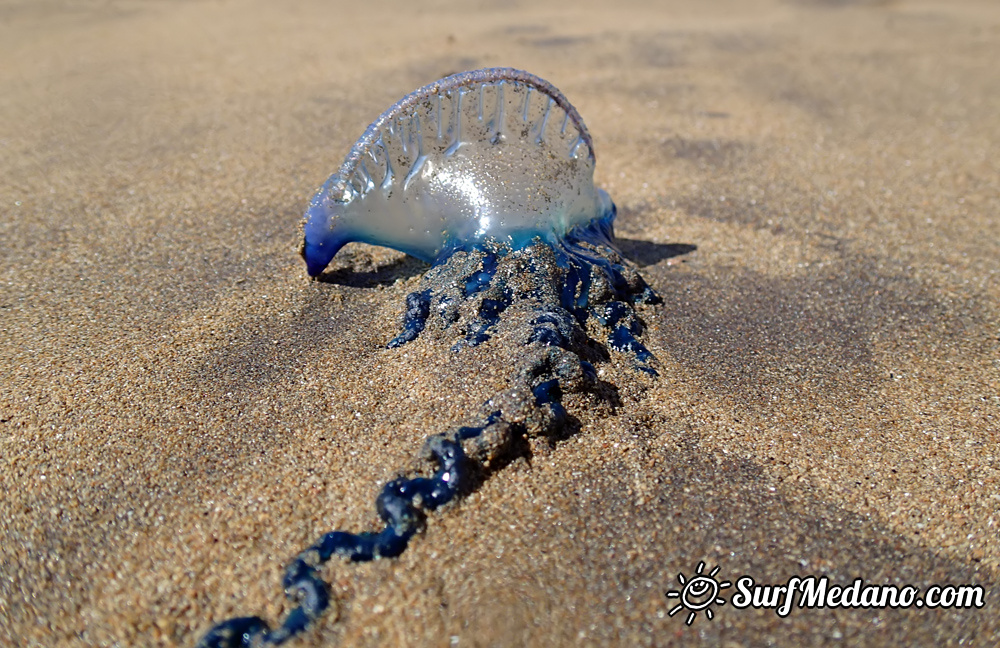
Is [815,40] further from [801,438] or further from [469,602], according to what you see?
[469,602]

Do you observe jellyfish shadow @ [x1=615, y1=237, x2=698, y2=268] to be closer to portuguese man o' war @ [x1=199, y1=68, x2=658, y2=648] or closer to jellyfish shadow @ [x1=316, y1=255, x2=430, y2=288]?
portuguese man o' war @ [x1=199, y1=68, x2=658, y2=648]

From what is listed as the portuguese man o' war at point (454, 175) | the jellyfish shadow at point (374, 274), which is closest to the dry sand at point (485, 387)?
the jellyfish shadow at point (374, 274)

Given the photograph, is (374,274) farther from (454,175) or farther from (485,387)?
(485,387)

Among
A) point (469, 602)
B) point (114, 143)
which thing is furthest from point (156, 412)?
point (114, 143)

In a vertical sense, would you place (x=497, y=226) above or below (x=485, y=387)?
above

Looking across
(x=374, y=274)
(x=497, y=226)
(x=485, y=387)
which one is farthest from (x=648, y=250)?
(x=485, y=387)

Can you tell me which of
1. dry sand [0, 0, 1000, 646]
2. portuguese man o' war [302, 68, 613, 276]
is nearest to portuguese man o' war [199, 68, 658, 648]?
portuguese man o' war [302, 68, 613, 276]

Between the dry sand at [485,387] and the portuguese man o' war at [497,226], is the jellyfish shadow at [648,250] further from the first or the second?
the portuguese man o' war at [497,226]
